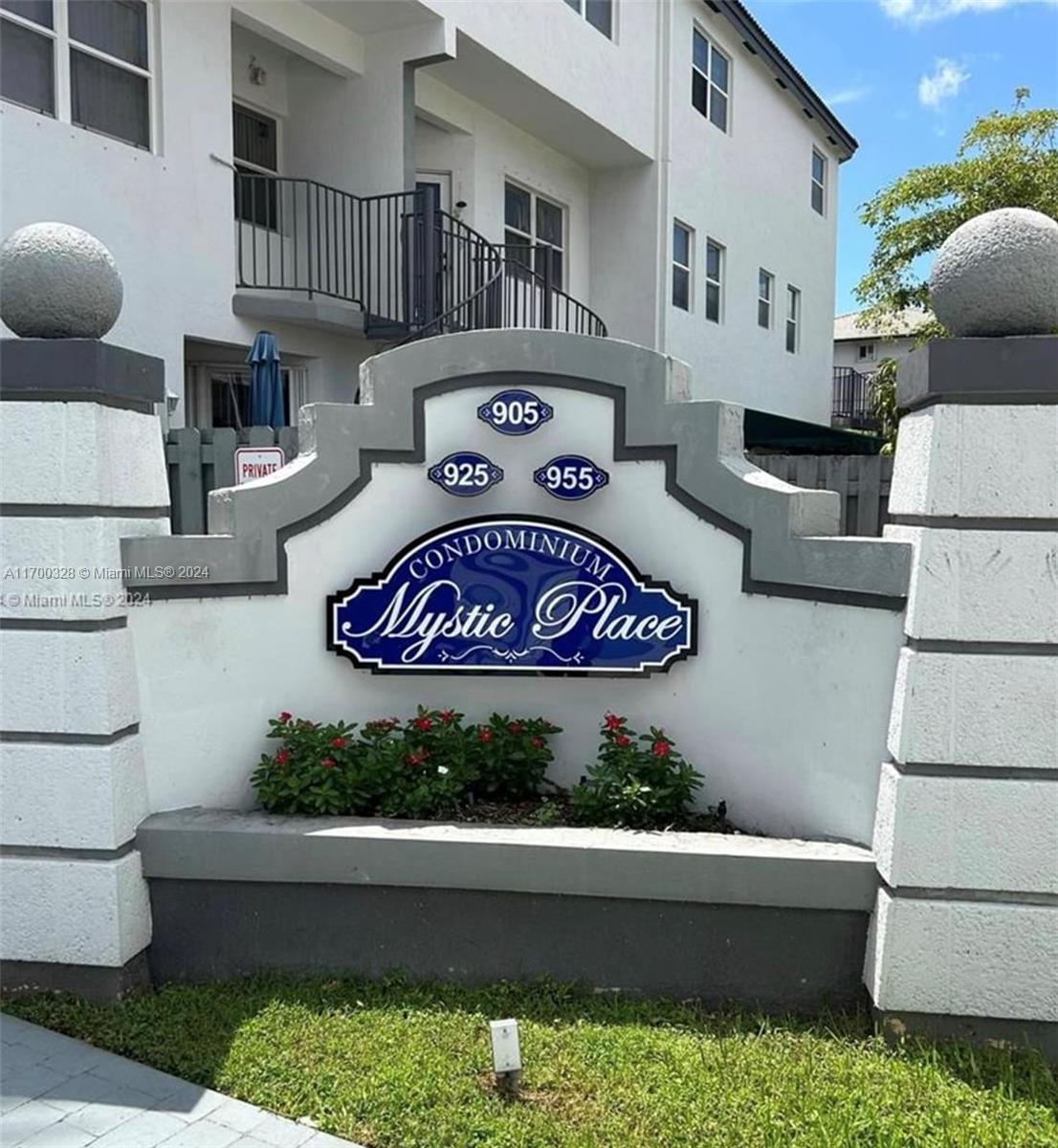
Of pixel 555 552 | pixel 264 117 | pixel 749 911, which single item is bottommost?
pixel 749 911

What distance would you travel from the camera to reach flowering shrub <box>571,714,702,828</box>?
164 inches

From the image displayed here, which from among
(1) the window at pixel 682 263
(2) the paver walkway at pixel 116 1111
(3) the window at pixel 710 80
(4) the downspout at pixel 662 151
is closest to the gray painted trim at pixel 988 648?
(2) the paver walkway at pixel 116 1111

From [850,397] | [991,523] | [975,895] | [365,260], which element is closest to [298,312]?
[365,260]

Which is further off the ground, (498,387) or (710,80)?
(710,80)

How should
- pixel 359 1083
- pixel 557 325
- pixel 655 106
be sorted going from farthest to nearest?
pixel 655 106, pixel 557 325, pixel 359 1083

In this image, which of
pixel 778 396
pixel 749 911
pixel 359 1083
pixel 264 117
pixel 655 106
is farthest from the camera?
pixel 778 396

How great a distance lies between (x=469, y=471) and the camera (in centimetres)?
446

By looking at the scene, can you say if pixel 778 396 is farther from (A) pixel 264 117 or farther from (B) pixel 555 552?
(B) pixel 555 552

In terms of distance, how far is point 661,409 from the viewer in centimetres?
430

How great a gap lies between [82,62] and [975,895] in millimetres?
8857

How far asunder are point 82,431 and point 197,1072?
2472 millimetres

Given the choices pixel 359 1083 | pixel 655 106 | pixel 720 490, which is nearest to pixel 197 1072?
pixel 359 1083

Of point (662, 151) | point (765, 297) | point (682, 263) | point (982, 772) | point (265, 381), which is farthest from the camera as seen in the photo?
point (765, 297)

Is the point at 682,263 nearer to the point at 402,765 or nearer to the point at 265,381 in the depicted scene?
the point at 265,381
